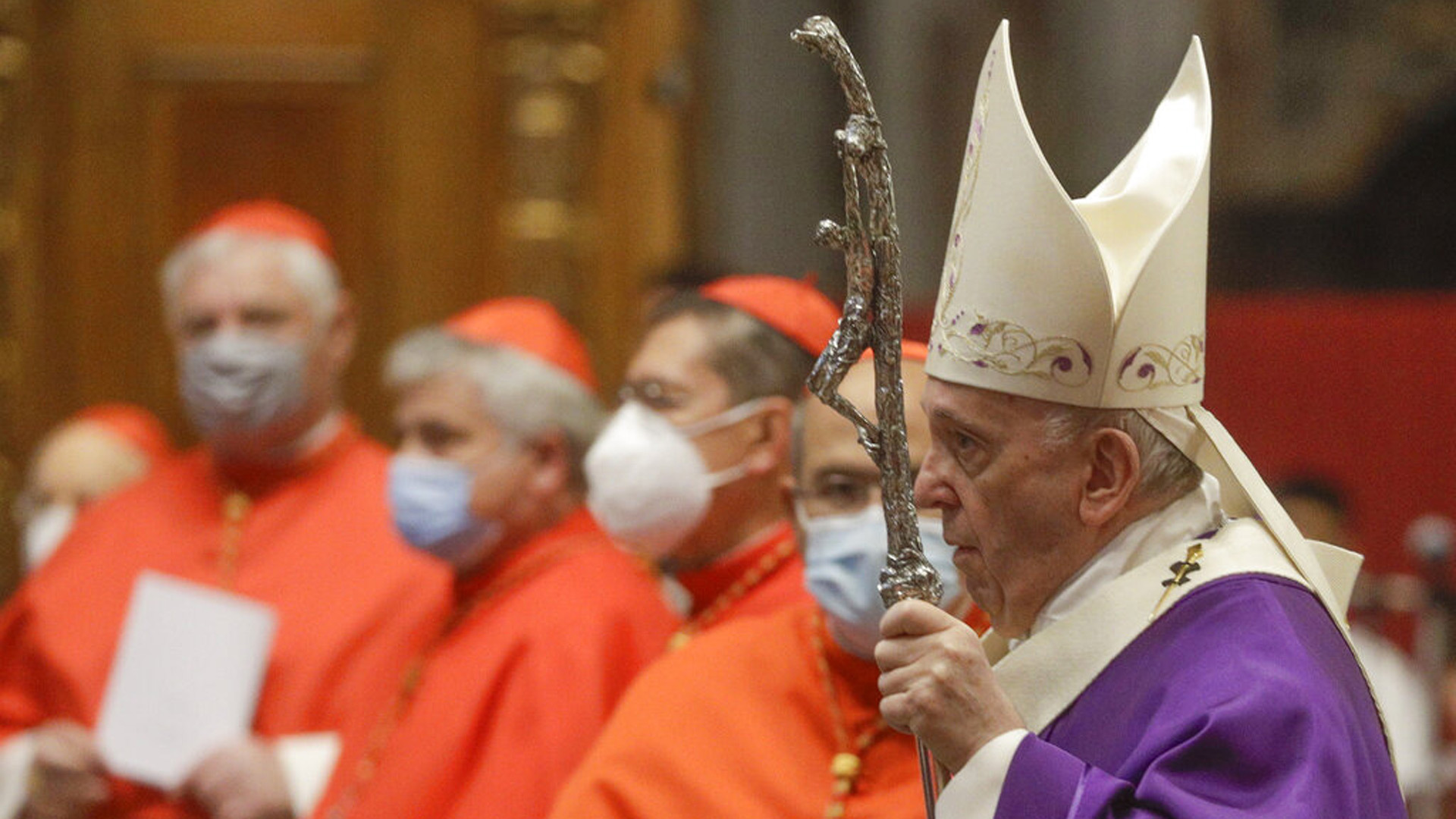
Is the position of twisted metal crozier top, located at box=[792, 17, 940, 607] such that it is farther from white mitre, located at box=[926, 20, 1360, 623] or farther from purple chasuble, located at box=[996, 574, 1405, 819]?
purple chasuble, located at box=[996, 574, 1405, 819]

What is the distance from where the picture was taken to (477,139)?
7.95 m

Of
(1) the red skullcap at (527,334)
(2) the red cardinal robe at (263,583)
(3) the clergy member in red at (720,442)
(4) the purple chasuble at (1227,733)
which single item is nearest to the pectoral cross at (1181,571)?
(4) the purple chasuble at (1227,733)

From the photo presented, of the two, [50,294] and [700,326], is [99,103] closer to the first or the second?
[50,294]

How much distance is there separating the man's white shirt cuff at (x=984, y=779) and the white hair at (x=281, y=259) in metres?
3.43

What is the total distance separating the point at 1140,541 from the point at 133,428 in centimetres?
506

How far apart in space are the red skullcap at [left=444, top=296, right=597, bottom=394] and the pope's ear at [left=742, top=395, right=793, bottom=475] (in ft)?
2.47

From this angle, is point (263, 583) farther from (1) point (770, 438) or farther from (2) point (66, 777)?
(1) point (770, 438)

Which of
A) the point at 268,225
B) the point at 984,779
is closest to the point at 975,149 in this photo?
the point at 984,779

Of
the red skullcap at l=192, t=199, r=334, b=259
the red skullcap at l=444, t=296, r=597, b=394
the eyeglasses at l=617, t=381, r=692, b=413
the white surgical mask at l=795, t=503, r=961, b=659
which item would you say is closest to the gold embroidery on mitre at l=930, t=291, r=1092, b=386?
the white surgical mask at l=795, t=503, r=961, b=659

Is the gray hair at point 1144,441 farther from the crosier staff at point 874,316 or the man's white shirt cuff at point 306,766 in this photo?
the man's white shirt cuff at point 306,766

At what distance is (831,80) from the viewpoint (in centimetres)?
804

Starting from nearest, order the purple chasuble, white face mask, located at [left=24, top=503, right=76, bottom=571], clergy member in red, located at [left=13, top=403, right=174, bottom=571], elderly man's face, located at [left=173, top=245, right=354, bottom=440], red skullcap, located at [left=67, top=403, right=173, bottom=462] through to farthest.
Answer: the purple chasuble < elderly man's face, located at [left=173, top=245, right=354, bottom=440] < white face mask, located at [left=24, top=503, right=76, bottom=571] < clergy member in red, located at [left=13, top=403, right=174, bottom=571] < red skullcap, located at [left=67, top=403, right=173, bottom=462]

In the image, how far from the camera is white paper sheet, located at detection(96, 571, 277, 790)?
15.1ft

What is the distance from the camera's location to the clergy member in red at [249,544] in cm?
474
